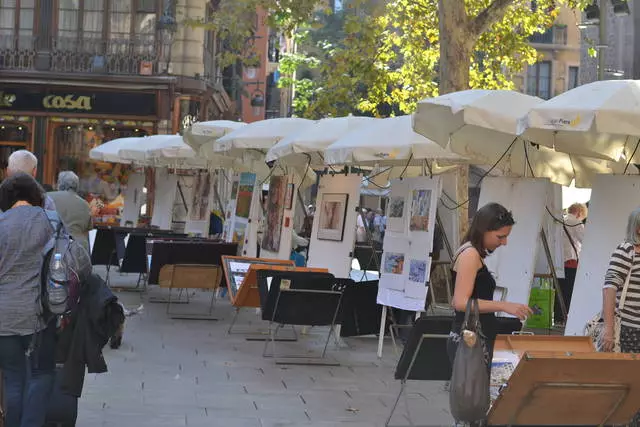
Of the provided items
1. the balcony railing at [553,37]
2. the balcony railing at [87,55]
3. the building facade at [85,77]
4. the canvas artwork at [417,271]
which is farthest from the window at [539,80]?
the canvas artwork at [417,271]

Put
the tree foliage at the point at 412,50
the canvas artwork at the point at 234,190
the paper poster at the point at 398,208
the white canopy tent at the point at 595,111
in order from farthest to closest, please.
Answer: the tree foliage at the point at 412,50 < the canvas artwork at the point at 234,190 < the paper poster at the point at 398,208 < the white canopy tent at the point at 595,111

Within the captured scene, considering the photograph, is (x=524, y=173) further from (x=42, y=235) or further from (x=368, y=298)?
(x=42, y=235)

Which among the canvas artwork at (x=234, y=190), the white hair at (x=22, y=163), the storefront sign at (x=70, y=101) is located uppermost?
the storefront sign at (x=70, y=101)

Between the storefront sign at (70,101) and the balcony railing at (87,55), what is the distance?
0.61 meters

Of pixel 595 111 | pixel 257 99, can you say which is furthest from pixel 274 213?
pixel 257 99

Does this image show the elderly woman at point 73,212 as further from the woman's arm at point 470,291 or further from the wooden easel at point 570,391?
the wooden easel at point 570,391

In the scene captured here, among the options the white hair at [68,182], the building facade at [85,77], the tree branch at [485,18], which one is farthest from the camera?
the building facade at [85,77]

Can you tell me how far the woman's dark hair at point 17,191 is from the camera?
7746mm

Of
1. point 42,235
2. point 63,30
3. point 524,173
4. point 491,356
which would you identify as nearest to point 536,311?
point 524,173

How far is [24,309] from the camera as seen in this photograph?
24.7 feet

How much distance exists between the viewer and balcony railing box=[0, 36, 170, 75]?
1326 inches

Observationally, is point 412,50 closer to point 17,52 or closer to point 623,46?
point 623,46

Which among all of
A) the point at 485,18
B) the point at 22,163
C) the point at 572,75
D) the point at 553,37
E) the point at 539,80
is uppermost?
the point at 553,37

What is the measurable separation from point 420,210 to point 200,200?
1078cm
